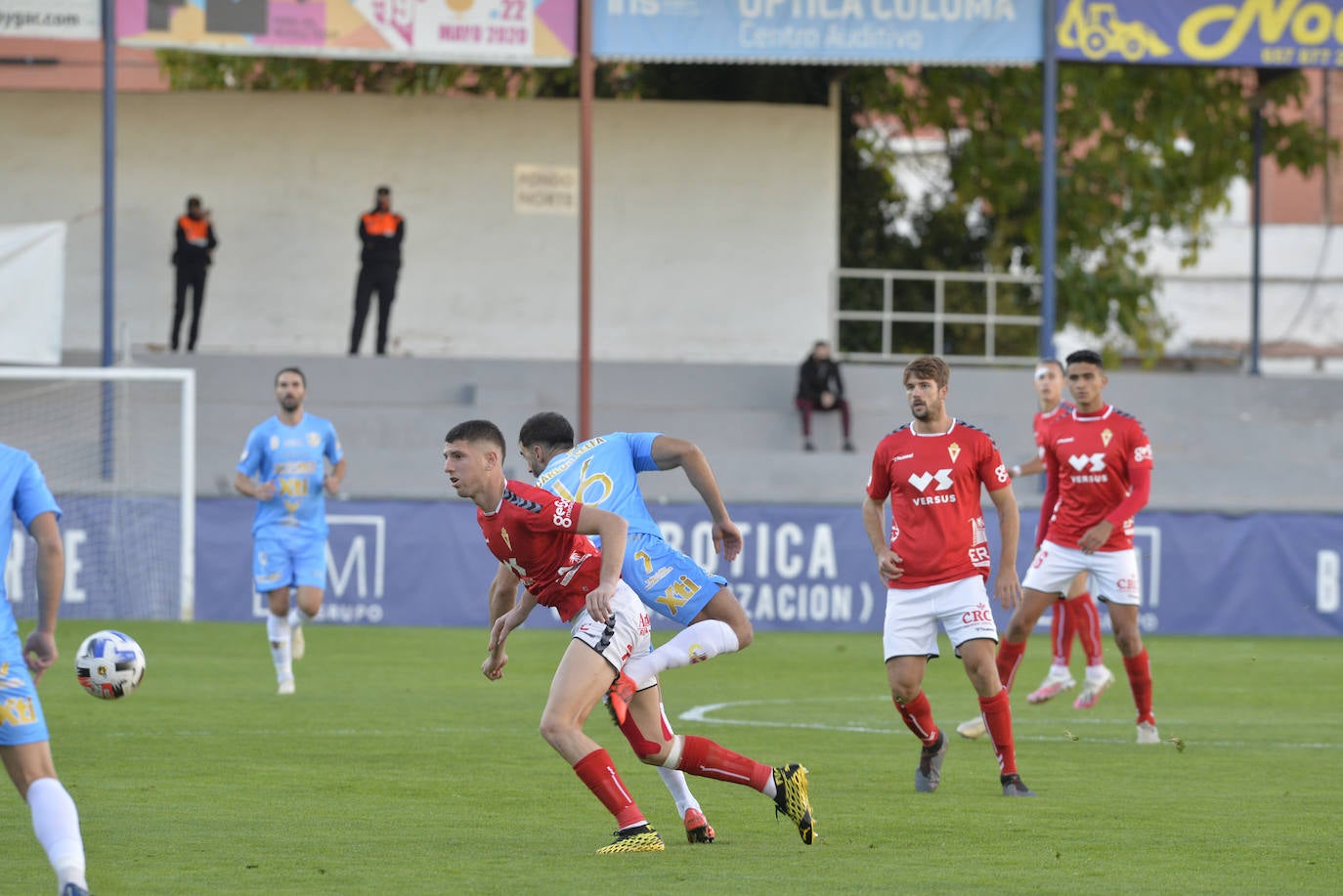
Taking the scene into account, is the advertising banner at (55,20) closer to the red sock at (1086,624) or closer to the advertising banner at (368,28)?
the advertising banner at (368,28)

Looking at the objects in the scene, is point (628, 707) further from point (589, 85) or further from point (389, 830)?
point (589, 85)

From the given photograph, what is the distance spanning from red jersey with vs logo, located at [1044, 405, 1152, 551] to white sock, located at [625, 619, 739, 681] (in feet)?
15.1

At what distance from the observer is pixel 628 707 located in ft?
25.2

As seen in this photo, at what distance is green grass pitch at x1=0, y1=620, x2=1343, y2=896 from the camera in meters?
7.07

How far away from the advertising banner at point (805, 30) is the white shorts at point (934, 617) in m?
15.9

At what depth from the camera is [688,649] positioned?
25.8 feet

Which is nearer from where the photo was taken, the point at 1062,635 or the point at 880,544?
the point at 880,544

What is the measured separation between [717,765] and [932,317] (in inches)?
844

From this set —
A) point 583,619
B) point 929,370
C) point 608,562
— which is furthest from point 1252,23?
point 608,562

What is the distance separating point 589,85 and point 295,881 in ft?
59.8

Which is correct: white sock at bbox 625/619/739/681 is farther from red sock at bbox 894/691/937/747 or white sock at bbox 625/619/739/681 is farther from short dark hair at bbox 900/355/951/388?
short dark hair at bbox 900/355/951/388

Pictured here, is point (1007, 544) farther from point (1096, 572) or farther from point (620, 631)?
point (1096, 572)

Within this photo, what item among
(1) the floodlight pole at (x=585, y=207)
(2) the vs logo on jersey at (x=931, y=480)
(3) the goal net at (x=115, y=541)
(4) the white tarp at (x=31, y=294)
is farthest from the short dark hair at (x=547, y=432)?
(4) the white tarp at (x=31, y=294)

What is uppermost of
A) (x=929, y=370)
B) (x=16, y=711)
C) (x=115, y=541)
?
(x=929, y=370)
